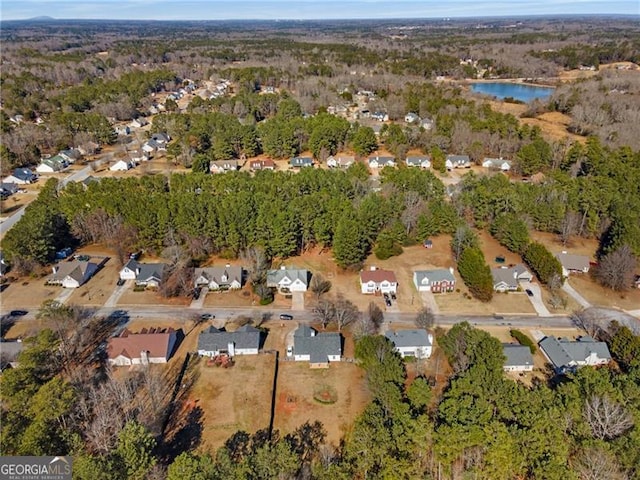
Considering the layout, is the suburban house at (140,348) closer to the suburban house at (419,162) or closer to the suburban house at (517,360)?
the suburban house at (517,360)

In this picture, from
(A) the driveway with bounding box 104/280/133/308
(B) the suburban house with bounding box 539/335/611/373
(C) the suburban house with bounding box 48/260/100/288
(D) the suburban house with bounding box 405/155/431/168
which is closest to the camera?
(B) the suburban house with bounding box 539/335/611/373

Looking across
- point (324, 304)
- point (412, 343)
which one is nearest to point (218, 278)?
point (324, 304)

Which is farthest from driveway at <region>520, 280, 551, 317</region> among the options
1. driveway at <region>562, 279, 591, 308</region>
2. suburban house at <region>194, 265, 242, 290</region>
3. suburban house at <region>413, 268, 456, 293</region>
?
suburban house at <region>194, 265, 242, 290</region>

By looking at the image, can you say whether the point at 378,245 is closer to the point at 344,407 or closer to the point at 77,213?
the point at 344,407

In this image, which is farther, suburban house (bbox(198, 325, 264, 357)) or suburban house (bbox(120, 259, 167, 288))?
suburban house (bbox(120, 259, 167, 288))

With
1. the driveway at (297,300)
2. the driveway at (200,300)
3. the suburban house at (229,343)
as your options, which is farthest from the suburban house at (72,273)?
the driveway at (297,300)

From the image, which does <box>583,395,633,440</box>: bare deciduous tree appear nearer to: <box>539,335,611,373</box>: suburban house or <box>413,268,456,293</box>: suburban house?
<box>539,335,611,373</box>: suburban house

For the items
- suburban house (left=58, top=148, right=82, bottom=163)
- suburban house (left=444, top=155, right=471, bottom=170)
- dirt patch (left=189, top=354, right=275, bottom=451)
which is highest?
dirt patch (left=189, top=354, right=275, bottom=451)

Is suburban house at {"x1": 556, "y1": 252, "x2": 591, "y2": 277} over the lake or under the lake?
over
